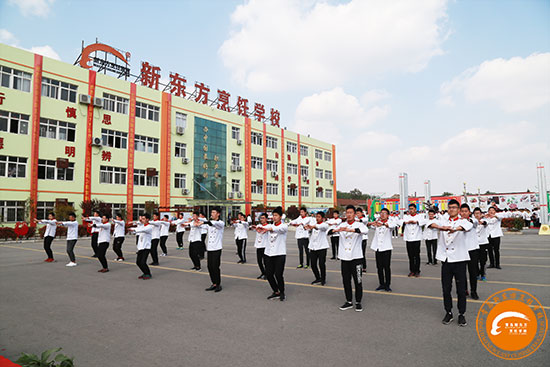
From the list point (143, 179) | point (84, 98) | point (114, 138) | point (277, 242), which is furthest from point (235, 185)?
point (277, 242)

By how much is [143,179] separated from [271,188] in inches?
683

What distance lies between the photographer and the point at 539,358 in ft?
11.2

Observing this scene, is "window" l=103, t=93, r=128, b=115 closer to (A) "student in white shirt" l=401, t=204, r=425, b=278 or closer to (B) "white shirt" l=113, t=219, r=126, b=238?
(B) "white shirt" l=113, t=219, r=126, b=238

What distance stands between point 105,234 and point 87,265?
1642 millimetres

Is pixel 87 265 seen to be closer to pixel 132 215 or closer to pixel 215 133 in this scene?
pixel 132 215

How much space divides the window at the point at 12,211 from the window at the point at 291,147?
30.7 meters

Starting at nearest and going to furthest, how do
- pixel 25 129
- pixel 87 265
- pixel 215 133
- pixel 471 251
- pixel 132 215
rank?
pixel 471 251 → pixel 87 265 → pixel 25 129 → pixel 132 215 → pixel 215 133

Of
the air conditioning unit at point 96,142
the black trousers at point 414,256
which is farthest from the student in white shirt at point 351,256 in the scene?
the air conditioning unit at point 96,142

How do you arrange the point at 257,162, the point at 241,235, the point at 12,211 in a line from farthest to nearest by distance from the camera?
the point at 257,162 → the point at 12,211 → the point at 241,235

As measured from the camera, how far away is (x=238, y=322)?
4762mm

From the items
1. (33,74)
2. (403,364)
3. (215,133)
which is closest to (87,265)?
(403,364)

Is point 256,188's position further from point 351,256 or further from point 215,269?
point 351,256

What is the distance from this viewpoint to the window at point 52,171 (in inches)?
907

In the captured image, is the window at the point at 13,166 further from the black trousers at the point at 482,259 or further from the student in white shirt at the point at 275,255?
the black trousers at the point at 482,259
